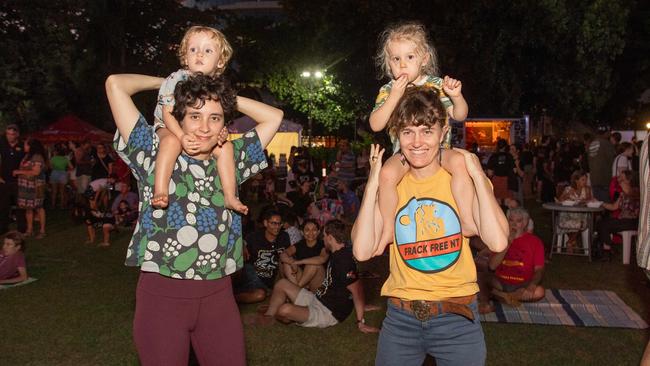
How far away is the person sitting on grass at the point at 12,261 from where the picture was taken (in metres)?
9.78

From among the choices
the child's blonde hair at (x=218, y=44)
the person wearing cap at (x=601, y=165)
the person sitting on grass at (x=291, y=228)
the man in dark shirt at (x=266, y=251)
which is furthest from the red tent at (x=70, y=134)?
the child's blonde hair at (x=218, y=44)

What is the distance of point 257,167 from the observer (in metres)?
3.67

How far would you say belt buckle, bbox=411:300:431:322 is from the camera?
3176 millimetres

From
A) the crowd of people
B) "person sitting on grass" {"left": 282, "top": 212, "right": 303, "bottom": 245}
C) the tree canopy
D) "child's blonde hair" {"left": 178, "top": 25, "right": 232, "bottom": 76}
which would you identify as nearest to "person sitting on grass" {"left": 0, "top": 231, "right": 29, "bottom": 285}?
"person sitting on grass" {"left": 282, "top": 212, "right": 303, "bottom": 245}

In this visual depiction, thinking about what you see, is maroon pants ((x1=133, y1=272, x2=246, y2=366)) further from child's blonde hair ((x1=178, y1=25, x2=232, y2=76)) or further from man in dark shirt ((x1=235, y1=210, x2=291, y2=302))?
man in dark shirt ((x1=235, y1=210, x2=291, y2=302))

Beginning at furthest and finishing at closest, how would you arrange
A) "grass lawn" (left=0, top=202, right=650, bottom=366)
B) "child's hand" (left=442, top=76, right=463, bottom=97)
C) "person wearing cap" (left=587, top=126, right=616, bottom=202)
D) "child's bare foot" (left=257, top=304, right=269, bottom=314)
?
"person wearing cap" (left=587, top=126, right=616, bottom=202) < "child's bare foot" (left=257, top=304, right=269, bottom=314) < "grass lawn" (left=0, top=202, right=650, bottom=366) < "child's hand" (left=442, top=76, right=463, bottom=97)

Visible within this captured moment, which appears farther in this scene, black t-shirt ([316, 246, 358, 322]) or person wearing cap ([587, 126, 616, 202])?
person wearing cap ([587, 126, 616, 202])

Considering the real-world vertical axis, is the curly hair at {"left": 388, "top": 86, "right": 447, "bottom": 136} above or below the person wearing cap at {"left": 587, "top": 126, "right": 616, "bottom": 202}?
above

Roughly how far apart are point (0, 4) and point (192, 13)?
1843 centimetres

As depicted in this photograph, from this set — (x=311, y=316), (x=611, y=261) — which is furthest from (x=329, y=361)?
(x=611, y=261)

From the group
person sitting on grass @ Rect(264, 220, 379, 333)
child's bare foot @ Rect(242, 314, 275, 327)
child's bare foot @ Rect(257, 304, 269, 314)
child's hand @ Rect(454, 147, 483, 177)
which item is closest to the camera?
child's hand @ Rect(454, 147, 483, 177)

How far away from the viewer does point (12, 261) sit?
9.85 meters

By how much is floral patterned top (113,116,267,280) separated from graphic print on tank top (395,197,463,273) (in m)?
0.85

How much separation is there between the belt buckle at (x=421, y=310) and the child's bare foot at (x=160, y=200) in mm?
1224
